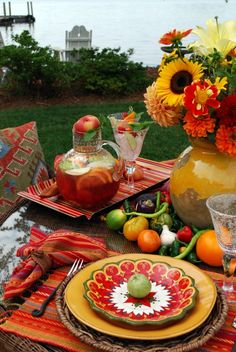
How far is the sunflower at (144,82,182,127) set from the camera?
170 cm

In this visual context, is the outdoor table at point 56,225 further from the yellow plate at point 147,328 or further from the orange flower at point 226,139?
the orange flower at point 226,139

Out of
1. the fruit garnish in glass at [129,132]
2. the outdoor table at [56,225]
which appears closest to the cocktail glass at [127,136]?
the fruit garnish in glass at [129,132]

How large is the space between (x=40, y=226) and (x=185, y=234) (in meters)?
0.57

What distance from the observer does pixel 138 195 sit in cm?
217

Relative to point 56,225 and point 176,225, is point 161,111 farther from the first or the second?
point 56,225

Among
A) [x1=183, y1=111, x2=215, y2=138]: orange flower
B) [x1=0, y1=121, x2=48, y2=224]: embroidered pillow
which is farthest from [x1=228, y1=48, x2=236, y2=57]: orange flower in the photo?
[x1=0, y1=121, x2=48, y2=224]: embroidered pillow

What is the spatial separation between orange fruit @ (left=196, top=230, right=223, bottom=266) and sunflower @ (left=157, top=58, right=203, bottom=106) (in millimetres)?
434

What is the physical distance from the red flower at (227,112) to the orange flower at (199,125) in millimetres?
31

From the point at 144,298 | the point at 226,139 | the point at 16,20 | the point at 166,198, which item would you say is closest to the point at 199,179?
the point at 226,139

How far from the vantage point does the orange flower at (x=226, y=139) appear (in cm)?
162

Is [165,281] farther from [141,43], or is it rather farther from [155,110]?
[141,43]

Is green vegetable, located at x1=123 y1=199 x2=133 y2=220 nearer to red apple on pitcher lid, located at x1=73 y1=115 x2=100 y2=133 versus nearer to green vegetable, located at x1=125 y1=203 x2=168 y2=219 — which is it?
green vegetable, located at x1=125 y1=203 x2=168 y2=219

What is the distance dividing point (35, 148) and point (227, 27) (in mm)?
1474

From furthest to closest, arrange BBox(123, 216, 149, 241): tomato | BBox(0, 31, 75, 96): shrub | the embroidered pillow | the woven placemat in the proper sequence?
1. BBox(0, 31, 75, 96): shrub
2. the embroidered pillow
3. BBox(123, 216, 149, 241): tomato
4. the woven placemat
